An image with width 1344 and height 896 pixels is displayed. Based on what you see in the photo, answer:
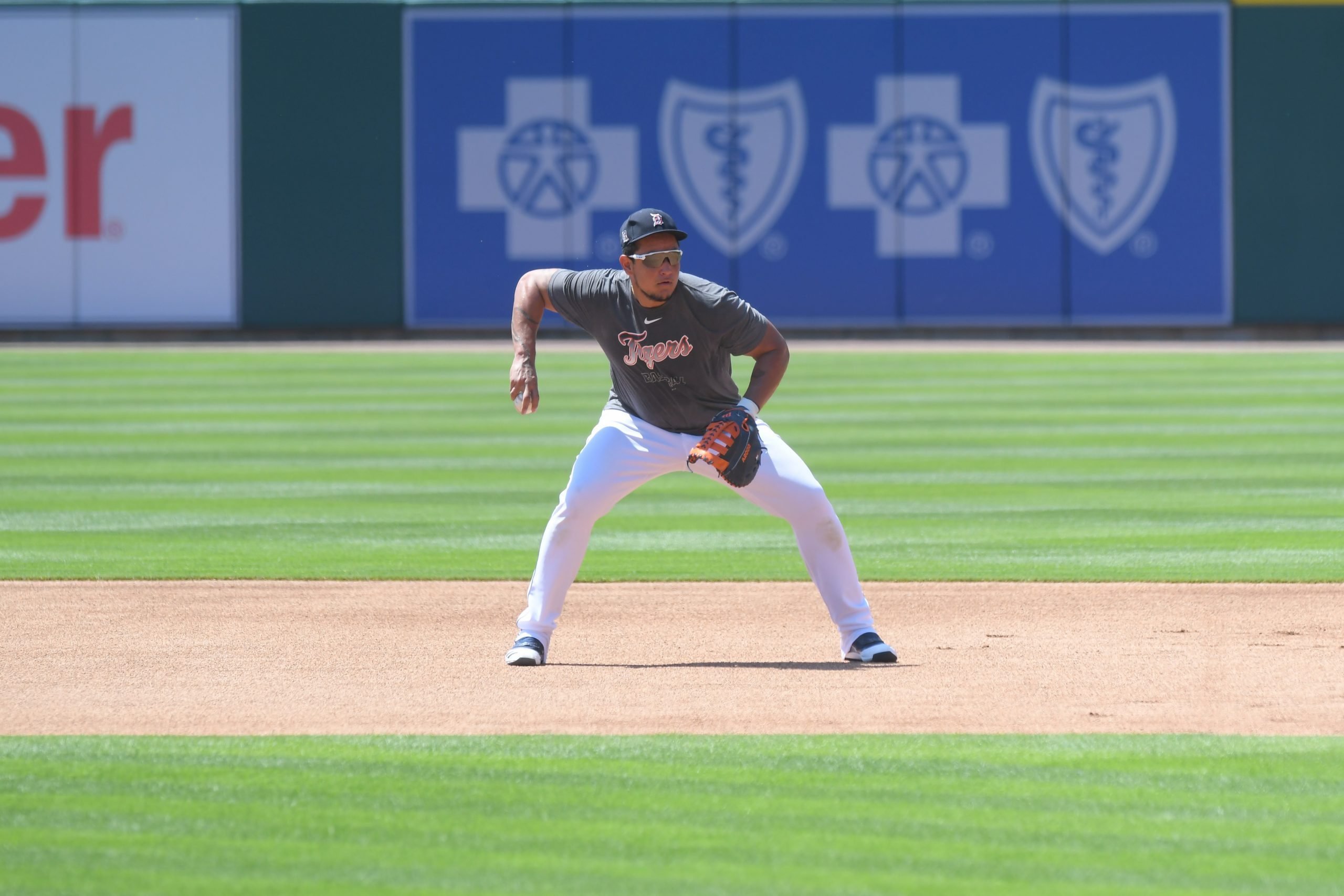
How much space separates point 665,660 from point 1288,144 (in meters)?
24.7

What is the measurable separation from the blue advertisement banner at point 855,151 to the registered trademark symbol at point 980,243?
3 cm

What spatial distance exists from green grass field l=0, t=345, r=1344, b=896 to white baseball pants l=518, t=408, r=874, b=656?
125 centimetres

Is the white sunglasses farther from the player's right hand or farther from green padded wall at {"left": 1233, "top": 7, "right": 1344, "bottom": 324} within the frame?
green padded wall at {"left": 1233, "top": 7, "right": 1344, "bottom": 324}

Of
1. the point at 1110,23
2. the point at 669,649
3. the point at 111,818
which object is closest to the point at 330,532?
the point at 669,649

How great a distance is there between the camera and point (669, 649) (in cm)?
690

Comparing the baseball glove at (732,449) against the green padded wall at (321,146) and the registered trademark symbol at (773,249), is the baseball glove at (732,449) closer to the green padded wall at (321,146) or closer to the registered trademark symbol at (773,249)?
the registered trademark symbol at (773,249)

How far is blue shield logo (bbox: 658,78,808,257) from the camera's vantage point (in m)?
28.6

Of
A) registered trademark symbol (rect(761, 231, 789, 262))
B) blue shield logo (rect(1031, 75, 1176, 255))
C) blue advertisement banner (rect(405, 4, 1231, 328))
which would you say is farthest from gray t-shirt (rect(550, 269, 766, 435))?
blue shield logo (rect(1031, 75, 1176, 255))

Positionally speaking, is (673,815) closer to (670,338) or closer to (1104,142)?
(670,338)

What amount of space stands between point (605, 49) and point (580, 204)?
255 cm

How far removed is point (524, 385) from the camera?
244 inches

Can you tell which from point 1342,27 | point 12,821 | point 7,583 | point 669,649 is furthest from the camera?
point 1342,27

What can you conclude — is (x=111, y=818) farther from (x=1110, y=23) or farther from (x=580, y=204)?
(x=1110, y=23)

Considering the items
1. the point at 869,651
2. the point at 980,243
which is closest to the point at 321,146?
the point at 980,243
